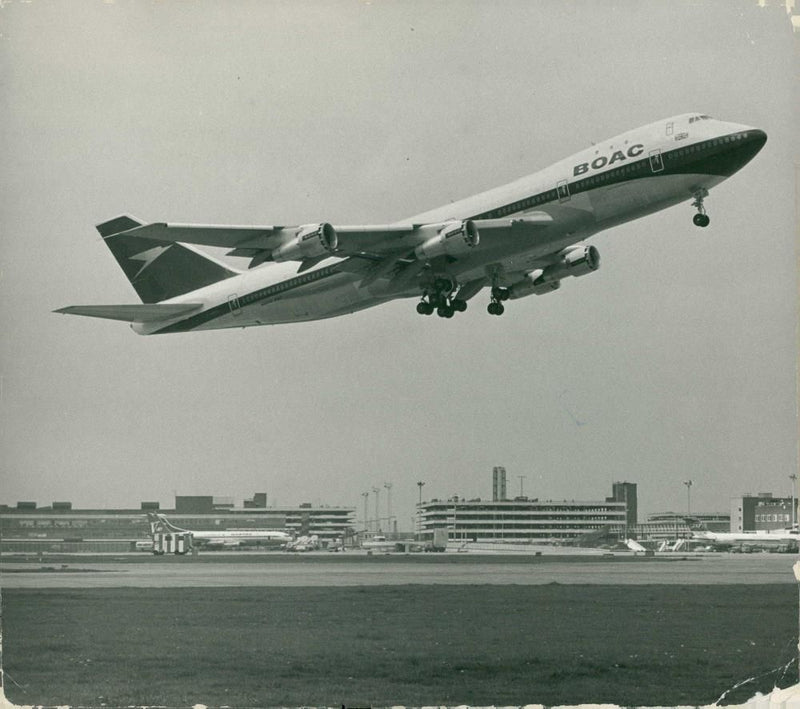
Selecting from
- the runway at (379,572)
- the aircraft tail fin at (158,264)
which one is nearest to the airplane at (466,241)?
the aircraft tail fin at (158,264)

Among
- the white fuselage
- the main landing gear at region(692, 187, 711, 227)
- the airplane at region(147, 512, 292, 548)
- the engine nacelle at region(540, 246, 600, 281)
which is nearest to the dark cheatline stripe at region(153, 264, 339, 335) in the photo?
the white fuselage

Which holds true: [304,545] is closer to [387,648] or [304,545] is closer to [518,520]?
[518,520]

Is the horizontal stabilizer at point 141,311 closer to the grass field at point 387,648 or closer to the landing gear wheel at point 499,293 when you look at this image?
the landing gear wheel at point 499,293

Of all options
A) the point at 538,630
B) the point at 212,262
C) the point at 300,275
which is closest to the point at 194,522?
the point at 212,262

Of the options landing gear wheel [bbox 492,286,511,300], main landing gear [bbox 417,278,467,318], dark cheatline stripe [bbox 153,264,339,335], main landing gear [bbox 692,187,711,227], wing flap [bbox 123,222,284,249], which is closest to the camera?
main landing gear [bbox 692,187,711,227]

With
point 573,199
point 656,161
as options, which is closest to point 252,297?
point 573,199

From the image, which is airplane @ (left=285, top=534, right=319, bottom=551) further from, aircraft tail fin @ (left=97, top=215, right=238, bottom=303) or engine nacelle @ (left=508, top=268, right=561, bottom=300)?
engine nacelle @ (left=508, top=268, right=561, bottom=300)
